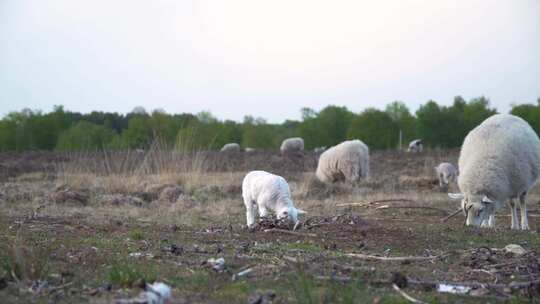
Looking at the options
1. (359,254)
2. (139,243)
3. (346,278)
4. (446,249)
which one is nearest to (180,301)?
(346,278)

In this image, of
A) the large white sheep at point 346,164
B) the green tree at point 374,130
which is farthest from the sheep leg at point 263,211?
the green tree at point 374,130

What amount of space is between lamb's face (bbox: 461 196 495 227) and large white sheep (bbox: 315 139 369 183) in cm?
1162

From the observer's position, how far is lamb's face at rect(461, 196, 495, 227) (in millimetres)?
12000

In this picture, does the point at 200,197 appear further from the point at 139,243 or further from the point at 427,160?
the point at 427,160

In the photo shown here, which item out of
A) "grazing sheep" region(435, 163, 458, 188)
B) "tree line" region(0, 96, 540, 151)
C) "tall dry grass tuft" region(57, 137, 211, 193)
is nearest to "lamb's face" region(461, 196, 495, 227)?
"tall dry grass tuft" region(57, 137, 211, 193)

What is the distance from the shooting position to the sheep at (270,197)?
10.4 metres

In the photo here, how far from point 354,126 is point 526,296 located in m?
59.1

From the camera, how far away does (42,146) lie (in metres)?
55.1

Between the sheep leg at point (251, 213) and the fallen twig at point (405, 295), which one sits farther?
the sheep leg at point (251, 213)

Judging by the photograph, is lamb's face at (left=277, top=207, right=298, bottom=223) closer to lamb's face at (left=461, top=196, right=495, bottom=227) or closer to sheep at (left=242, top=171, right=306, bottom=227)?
sheep at (left=242, top=171, right=306, bottom=227)

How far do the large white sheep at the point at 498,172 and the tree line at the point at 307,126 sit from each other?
28961 millimetres

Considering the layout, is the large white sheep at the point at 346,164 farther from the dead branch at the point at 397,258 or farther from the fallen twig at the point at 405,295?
the fallen twig at the point at 405,295

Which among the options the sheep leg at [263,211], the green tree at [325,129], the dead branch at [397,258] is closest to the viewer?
the dead branch at [397,258]

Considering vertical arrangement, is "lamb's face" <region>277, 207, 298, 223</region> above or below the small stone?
above
